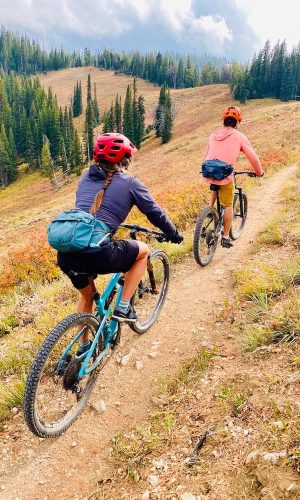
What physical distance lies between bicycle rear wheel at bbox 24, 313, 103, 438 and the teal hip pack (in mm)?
798

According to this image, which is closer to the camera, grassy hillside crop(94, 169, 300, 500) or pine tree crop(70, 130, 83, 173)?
grassy hillside crop(94, 169, 300, 500)

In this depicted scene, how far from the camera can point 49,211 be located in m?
38.1

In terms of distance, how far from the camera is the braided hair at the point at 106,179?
3.86 metres

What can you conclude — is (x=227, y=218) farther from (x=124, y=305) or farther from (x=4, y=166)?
(x=4, y=166)

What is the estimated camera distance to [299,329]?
408 cm

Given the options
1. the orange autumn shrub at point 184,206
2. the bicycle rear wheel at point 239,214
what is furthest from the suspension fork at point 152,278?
the orange autumn shrub at point 184,206

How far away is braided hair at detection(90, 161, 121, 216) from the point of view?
3.86m

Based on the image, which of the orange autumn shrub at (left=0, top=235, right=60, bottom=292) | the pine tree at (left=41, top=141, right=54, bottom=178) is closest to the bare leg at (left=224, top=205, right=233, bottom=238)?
the orange autumn shrub at (left=0, top=235, right=60, bottom=292)

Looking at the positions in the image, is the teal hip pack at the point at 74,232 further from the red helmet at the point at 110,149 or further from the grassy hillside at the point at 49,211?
the grassy hillside at the point at 49,211

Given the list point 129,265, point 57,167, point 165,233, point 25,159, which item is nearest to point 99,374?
point 129,265

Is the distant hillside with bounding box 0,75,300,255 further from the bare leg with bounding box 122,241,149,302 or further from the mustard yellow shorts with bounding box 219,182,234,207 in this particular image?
the bare leg with bounding box 122,241,149,302

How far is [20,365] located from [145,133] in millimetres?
93987

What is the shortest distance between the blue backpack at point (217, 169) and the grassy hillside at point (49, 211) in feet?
12.4

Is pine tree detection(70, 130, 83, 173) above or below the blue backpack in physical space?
below
